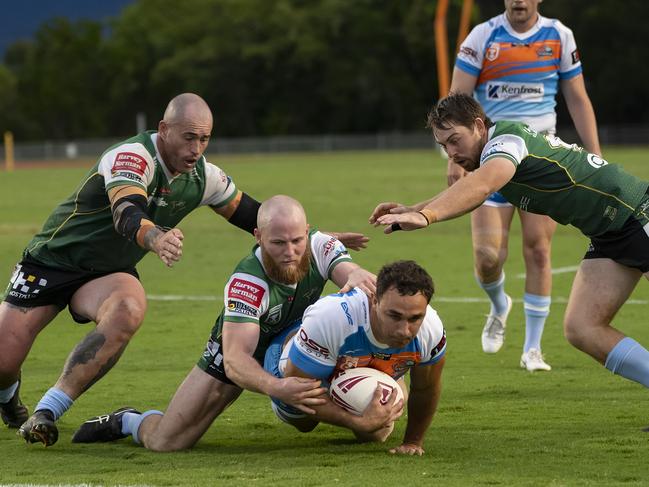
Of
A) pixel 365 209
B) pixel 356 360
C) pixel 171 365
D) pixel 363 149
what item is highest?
pixel 356 360

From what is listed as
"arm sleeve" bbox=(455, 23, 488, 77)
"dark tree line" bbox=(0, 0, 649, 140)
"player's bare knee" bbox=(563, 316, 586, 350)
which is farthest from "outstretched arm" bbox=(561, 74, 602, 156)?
"dark tree line" bbox=(0, 0, 649, 140)

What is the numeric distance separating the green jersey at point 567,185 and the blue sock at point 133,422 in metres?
2.25

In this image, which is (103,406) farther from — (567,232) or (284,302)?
(567,232)

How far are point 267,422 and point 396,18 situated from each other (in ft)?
248

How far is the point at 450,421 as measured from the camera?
268 inches

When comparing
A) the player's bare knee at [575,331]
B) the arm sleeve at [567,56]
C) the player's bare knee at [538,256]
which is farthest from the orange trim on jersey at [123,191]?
the arm sleeve at [567,56]

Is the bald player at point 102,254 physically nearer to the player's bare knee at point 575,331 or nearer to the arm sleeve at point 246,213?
the arm sleeve at point 246,213

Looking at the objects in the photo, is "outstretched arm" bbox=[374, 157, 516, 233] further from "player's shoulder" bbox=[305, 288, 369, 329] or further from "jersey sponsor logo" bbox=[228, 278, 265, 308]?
"jersey sponsor logo" bbox=[228, 278, 265, 308]

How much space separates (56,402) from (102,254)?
0.94 meters

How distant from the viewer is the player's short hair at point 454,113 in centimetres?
Result: 603

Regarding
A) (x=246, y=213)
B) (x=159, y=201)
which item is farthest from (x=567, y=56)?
(x=159, y=201)

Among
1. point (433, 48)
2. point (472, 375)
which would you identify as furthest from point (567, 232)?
point (433, 48)

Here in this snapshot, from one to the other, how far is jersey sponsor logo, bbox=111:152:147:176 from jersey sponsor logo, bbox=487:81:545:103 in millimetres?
3151

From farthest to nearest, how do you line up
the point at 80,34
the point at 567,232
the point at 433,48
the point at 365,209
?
the point at 80,34, the point at 433,48, the point at 365,209, the point at 567,232
